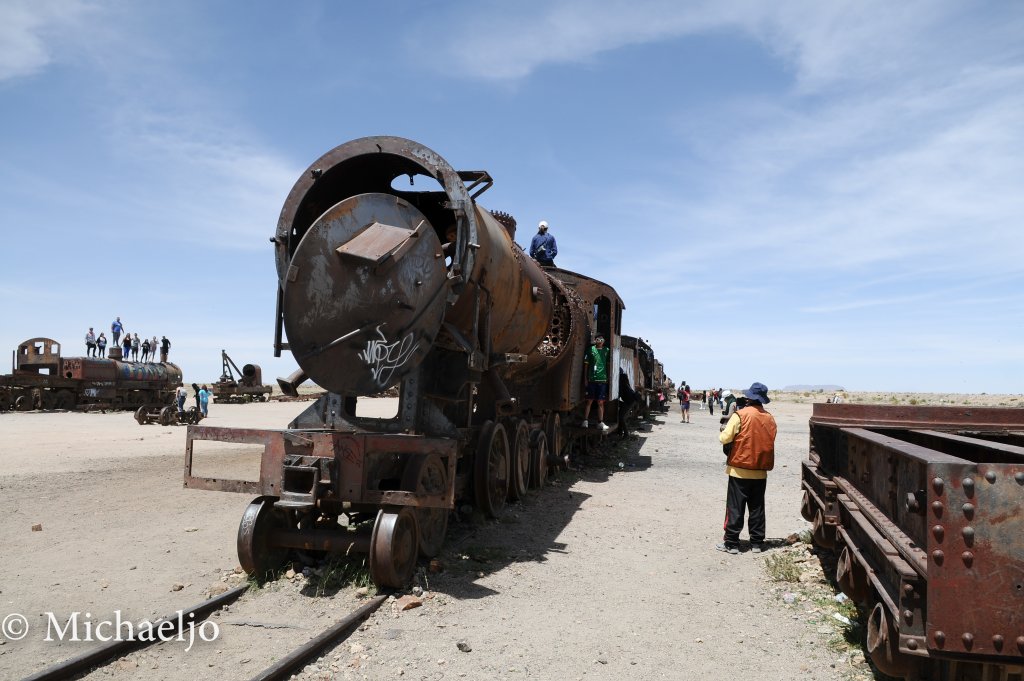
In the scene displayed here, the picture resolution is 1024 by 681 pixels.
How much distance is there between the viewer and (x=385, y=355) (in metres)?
5.48

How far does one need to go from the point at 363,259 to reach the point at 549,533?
3.99 m

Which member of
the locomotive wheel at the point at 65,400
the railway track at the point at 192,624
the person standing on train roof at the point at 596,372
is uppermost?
the person standing on train roof at the point at 596,372

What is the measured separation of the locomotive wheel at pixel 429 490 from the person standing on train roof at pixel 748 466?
2925 mm

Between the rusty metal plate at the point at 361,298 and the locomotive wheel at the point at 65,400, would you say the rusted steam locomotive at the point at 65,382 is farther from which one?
the rusty metal plate at the point at 361,298

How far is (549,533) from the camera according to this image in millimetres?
7695

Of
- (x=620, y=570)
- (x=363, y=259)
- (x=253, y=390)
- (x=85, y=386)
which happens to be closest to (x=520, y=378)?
(x=620, y=570)

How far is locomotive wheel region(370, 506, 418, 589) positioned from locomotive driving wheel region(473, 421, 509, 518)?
1.84 meters

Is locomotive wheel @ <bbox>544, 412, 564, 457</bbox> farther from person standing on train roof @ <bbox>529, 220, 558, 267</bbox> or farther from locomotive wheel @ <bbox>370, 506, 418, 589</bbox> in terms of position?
locomotive wheel @ <bbox>370, 506, 418, 589</bbox>

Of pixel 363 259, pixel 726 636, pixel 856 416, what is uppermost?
pixel 363 259

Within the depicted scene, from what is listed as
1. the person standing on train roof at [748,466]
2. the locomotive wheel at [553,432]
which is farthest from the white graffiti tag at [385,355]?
the locomotive wheel at [553,432]

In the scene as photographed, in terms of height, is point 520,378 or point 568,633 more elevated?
point 520,378

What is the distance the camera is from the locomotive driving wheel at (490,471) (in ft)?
24.5

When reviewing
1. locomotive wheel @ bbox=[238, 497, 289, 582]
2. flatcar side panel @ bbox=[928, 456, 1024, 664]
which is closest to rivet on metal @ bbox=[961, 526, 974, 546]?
flatcar side panel @ bbox=[928, 456, 1024, 664]

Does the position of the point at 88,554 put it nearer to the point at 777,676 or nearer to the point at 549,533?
the point at 549,533
